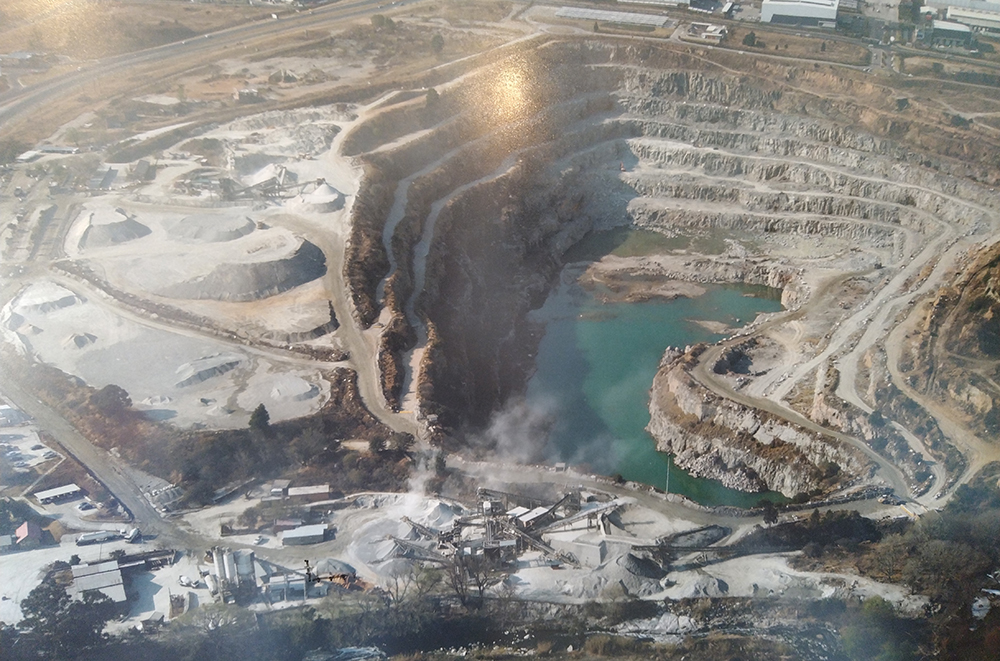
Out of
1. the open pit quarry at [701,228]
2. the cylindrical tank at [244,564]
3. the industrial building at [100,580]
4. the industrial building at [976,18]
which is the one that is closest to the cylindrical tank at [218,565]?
the cylindrical tank at [244,564]

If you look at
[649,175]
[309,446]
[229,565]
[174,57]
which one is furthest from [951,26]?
[229,565]

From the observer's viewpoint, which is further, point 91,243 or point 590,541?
point 91,243

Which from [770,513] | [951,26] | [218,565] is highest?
[951,26]

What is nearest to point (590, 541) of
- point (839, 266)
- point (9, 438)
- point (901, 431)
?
point (901, 431)

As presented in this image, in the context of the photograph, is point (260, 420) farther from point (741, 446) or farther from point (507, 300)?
point (741, 446)

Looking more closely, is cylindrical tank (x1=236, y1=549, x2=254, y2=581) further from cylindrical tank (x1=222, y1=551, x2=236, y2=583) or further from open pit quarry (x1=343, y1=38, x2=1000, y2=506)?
open pit quarry (x1=343, y1=38, x2=1000, y2=506)

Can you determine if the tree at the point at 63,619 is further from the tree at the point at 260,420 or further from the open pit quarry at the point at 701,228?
the open pit quarry at the point at 701,228

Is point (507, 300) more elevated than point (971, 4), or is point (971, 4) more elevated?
point (971, 4)

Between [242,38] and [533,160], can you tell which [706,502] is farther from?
[242,38]
